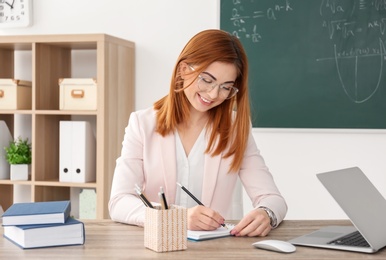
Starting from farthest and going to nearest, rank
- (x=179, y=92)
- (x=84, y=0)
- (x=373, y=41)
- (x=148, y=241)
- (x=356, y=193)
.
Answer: (x=84, y=0)
(x=373, y=41)
(x=179, y=92)
(x=356, y=193)
(x=148, y=241)

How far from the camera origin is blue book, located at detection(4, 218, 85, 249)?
161 cm

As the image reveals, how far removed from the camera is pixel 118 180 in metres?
2.11

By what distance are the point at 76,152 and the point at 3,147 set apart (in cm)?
51

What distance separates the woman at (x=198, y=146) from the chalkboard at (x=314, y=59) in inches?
49.0

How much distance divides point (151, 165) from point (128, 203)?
254 millimetres

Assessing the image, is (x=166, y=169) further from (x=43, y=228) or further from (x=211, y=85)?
(x=43, y=228)

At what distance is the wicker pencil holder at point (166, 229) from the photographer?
1562 millimetres

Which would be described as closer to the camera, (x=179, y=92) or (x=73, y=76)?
(x=179, y=92)

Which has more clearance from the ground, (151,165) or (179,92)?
(179,92)

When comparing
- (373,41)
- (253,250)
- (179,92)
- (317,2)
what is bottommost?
(253,250)

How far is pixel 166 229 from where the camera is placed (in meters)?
1.57

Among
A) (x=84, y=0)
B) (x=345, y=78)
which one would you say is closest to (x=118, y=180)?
(x=345, y=78)

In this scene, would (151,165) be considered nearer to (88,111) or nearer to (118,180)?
(118,180)

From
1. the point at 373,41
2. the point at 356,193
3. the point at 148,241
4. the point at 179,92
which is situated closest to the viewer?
the point at 148,241
